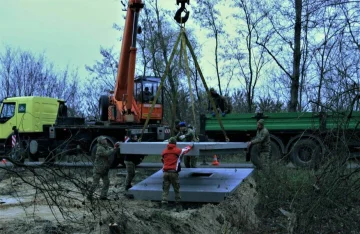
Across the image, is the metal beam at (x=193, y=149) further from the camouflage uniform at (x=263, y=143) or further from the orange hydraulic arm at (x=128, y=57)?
the orange hydraulic arm at (x=128, y=57)

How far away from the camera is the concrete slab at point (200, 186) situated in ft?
28.3

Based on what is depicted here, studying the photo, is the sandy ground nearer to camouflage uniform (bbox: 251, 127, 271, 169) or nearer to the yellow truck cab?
camouflage uniform (bbox: 251, 127, 271, 169)

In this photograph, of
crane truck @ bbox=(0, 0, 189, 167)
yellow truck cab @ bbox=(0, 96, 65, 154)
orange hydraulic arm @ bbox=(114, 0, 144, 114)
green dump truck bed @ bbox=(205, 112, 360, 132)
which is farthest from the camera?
yellow truck cab @ bbox=(0, 96, 65, 154)

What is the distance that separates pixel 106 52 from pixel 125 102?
18299mm

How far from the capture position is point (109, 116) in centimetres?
1716

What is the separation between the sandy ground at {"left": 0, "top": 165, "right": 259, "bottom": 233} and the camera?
478 cm

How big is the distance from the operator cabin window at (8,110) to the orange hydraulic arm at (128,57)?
16.7 ft

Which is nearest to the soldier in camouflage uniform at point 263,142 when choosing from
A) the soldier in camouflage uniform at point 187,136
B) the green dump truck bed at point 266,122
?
the green dump truck bed at point 266,122

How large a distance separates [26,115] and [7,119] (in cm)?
131

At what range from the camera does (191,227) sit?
684 cm

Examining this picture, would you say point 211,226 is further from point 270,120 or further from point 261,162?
point 270,120

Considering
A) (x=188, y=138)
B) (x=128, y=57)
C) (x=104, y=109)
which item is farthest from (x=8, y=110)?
(x=188, y=138)

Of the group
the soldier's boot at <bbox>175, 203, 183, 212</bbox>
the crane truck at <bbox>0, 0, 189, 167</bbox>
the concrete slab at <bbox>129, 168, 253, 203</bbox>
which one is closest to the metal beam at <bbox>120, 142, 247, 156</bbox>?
the concrete slab at <bbox>129, 168, 253, 203</bbox>

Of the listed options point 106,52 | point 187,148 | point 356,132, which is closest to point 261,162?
point 187,148
